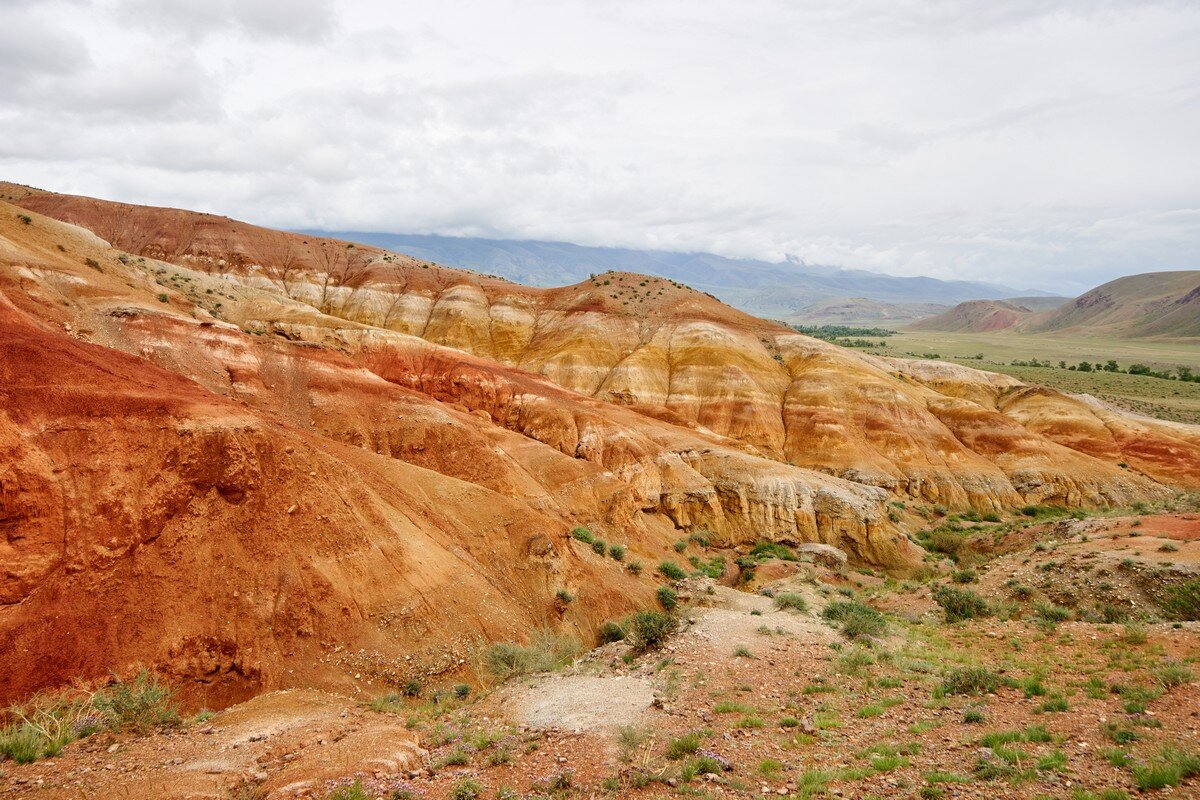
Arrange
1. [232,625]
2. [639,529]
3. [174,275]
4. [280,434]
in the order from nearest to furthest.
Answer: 1. [232,625]
2. [280,434]
3. [639,529]
4. [174,275]

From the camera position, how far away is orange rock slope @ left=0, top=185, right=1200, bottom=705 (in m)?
16.2

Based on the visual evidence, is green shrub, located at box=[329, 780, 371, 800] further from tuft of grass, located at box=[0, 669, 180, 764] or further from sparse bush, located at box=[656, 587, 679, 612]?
sparse bush, located at box=[656, 587, 679, 612]

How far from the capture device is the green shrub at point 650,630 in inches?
683

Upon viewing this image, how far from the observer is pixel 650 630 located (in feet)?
57.4

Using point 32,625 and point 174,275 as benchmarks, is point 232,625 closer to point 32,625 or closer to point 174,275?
point 32,625

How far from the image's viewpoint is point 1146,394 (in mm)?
82750

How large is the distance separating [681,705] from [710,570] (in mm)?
22547

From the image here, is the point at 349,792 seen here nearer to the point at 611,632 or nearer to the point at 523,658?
the point at 523,658

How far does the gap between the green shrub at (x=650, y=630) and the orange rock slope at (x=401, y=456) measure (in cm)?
545

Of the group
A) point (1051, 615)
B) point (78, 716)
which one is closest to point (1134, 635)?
point (1051, 615)

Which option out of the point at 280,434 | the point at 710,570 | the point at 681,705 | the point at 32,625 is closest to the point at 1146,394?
the point at 710,570

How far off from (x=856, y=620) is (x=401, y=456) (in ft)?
77.6

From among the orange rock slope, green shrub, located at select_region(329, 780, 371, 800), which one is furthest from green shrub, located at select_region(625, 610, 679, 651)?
green shrub, located at select_region(329, 780, 371, 800)

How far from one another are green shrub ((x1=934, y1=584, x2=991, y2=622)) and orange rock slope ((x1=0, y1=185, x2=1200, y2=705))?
12068 millimetres
